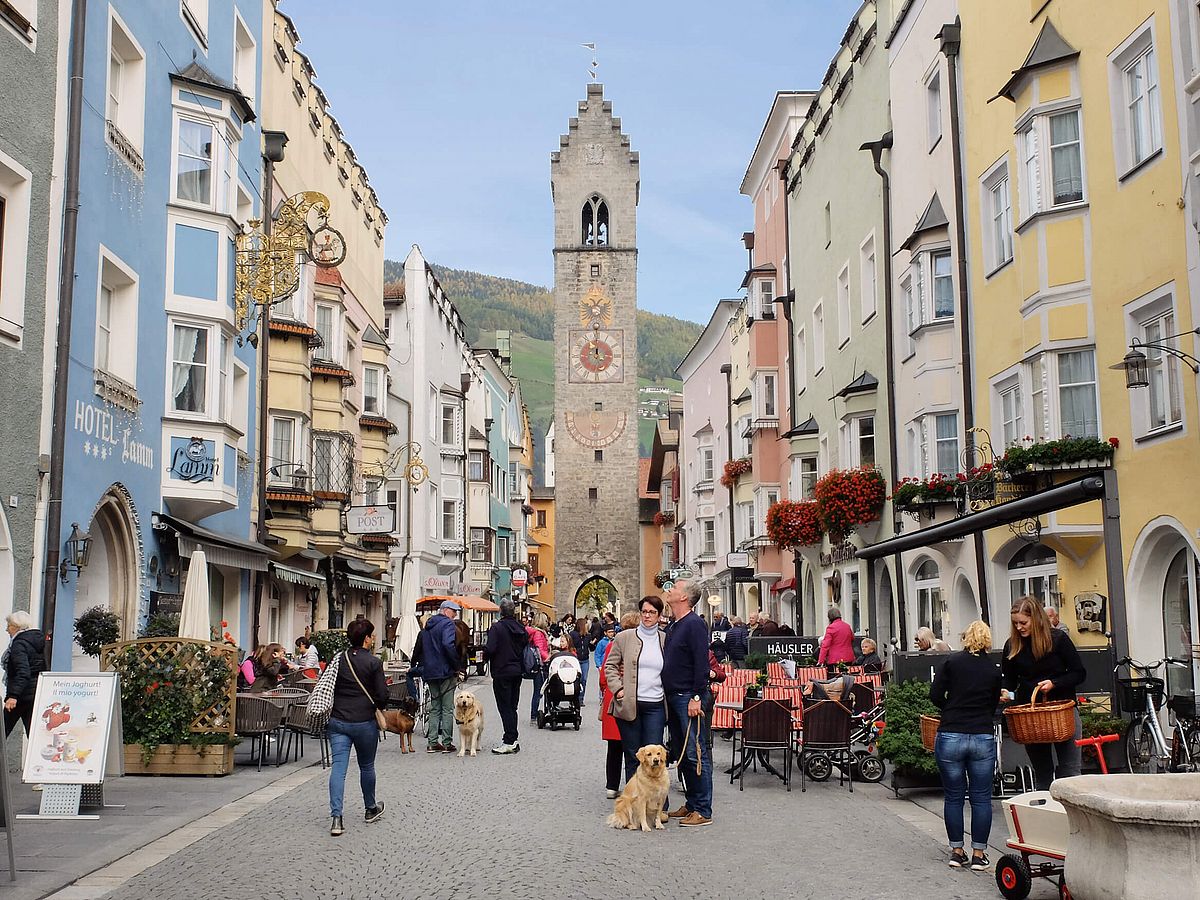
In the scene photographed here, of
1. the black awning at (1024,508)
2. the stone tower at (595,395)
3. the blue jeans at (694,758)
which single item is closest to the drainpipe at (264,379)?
the black awning at (1024,508)

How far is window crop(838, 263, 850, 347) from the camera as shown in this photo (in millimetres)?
31444

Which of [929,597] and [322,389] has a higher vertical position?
[322,389]

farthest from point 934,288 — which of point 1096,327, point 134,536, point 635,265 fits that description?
point 635,265

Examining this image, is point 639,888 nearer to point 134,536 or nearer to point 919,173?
point 134,536

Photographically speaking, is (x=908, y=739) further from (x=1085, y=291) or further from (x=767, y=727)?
(x=1085, y=291)

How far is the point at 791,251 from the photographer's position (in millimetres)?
38969

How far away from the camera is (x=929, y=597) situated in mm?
25891

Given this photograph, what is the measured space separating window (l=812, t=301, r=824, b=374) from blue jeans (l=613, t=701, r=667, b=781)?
23.1 m

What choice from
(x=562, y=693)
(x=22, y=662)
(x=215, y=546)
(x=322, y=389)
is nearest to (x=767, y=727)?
(x=22, y=662)

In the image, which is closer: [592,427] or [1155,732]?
[1155,732]

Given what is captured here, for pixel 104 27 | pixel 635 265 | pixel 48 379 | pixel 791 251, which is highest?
pixel 635 265

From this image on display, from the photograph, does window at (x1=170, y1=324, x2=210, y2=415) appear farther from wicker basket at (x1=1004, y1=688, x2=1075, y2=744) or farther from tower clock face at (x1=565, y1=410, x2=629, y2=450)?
tower clock face at (x1=565, y1=410, x2=629, y2=450)

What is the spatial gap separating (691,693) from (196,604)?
8.95m

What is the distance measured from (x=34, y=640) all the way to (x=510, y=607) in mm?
7467
